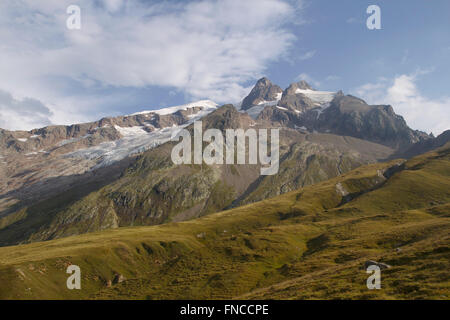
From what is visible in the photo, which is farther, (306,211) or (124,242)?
(306,211)

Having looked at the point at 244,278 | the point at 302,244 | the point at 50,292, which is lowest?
the point at 50,292

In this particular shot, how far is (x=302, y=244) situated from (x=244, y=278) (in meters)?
38.9

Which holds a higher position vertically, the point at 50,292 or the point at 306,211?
the point at 306,211

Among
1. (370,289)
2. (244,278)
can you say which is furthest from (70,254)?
(370,289)

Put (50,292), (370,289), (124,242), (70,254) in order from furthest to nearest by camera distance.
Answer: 1. (124,242)
2. (70,254)
3. (50,292)
4. (370,289)

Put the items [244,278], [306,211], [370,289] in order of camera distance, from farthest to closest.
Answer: [306,211] < [244,278] < [370,289]

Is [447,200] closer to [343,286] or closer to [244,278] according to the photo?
[244,278]
